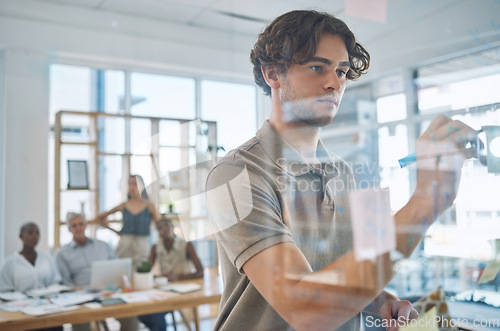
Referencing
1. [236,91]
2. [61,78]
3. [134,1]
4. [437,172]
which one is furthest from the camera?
[61,78]

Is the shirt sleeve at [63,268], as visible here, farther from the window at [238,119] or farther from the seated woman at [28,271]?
the window at [238,119]

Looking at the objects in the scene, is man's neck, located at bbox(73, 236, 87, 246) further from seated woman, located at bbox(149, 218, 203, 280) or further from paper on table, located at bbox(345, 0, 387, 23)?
paper on table, located at bbox(345, 0, 387, 23)

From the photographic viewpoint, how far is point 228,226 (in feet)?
1.99

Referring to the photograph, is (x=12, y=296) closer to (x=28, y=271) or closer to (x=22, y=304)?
(x=22, y=304)

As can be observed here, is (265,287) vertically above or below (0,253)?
above

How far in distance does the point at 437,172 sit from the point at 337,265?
5.8 inches

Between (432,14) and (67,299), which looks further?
(67,299)

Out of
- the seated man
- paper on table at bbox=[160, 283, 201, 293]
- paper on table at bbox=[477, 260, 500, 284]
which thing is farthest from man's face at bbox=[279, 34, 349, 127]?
the seated man

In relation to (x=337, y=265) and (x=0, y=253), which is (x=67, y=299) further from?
(x=337, y=265)

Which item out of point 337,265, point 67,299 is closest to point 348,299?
point 337,265

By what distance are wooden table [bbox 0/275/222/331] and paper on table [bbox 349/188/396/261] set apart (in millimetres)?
2027

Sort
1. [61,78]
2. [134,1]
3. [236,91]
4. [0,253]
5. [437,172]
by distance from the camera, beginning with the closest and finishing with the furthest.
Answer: [437,172], [236,91], [134,1], [0,253], [61,78]

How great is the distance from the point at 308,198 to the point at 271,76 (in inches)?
6.3

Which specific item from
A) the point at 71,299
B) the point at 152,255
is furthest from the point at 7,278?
the point at 152,255
